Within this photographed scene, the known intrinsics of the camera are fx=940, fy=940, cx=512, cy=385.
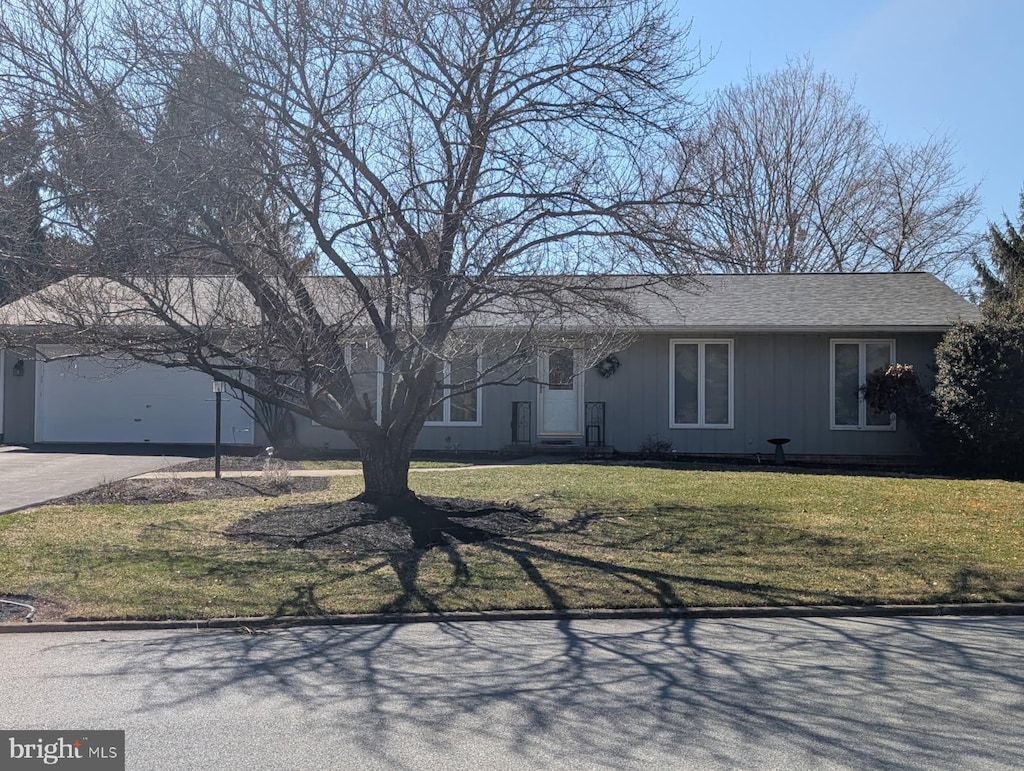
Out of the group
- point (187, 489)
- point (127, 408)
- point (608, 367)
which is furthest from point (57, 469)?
point (608, 367)

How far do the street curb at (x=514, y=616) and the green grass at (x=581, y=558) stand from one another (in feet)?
0.45

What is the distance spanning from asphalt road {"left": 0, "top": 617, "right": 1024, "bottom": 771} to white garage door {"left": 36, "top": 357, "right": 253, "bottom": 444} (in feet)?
45.2

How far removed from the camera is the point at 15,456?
60.3ft

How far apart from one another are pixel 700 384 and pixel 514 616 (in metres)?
12.4

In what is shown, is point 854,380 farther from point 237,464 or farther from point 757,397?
point 237,464

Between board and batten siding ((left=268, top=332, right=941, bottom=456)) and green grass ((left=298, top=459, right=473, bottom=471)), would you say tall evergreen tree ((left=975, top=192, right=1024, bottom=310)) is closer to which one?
board and batten siding ((left=268, top=332, right=941, bottom=456))

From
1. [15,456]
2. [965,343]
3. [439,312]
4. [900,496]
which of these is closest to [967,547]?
[900,496]

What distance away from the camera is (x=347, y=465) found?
1762 centimetres

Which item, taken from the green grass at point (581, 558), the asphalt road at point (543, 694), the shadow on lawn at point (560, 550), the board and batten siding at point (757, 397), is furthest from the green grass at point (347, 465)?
the asphalt road at point (543, 694)

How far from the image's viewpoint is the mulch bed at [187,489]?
13.2 meters

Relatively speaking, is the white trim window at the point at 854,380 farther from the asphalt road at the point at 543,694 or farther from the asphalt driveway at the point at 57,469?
the asphalt driveway at the point at 57,469

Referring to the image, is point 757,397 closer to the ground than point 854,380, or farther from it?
closer to the ground

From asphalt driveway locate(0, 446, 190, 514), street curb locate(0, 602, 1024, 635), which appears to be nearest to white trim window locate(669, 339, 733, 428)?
asphalt driveway locate(0, 446, 190, 514)

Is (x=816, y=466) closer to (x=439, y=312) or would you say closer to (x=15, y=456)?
(x=439, y=312)
